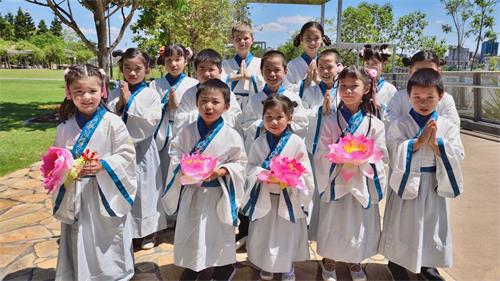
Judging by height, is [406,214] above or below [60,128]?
below

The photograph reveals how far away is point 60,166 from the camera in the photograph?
2801mm

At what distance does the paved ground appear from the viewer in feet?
11.9

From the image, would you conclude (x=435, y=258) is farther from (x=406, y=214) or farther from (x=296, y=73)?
(x=296, y=73)

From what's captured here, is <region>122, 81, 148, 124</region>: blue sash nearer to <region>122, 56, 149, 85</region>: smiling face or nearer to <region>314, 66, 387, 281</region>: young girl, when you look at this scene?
<region>122, 56, 149, 85</region>: smiling face

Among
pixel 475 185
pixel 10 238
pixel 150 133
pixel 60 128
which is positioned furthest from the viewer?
pixel 475 185

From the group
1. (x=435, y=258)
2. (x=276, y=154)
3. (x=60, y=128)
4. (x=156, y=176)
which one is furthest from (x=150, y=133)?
(x=435, y=258)

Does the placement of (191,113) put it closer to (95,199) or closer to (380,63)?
(95,199)

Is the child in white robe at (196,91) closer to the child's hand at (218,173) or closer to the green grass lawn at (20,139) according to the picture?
the child's hand at (218,173)

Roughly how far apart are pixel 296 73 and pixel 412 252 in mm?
2263

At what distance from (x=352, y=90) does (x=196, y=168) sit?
4.76 ft

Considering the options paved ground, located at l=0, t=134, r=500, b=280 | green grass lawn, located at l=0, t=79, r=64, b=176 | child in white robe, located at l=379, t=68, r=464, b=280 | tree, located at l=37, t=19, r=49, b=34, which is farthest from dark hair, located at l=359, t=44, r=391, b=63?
tree, located at l=37, t=19, r=49, b=34

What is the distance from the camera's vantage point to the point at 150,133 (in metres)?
3.89

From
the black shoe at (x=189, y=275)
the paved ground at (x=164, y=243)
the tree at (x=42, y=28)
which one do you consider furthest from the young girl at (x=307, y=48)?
the tree at (x=42, y=28)

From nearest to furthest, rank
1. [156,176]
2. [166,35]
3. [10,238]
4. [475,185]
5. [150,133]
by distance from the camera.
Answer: [150,133] → [156,176] → [10,238] → [475,185] → [166,35]
